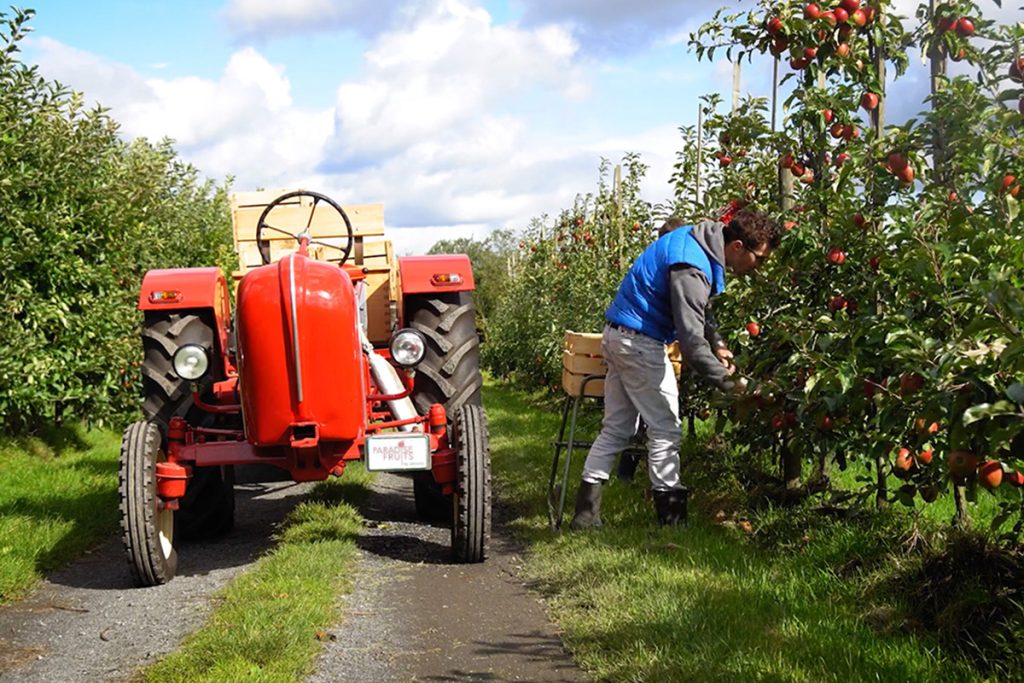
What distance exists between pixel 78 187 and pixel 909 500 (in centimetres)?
791

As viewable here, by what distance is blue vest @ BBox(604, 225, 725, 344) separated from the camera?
5840 mm

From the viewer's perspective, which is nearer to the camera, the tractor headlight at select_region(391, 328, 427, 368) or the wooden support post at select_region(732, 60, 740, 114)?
the tractor headlight at select_region(391, 328, 427, 368)

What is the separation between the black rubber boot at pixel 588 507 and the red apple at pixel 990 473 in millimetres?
3066

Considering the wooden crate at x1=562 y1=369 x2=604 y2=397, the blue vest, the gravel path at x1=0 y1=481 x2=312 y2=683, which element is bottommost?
the gravel path at x1=0 y1=481 x2=312 y2=683

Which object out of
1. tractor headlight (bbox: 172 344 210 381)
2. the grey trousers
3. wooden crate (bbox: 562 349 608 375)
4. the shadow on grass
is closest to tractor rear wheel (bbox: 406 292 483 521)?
wooden crate (bbox: 562 349 608 375)

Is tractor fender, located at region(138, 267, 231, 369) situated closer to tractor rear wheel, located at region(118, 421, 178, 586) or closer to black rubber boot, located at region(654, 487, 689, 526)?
tractor rear wheel, located at region(118, 421, 178, 586)

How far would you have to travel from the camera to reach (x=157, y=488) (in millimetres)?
5648

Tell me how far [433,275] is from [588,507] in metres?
1.72

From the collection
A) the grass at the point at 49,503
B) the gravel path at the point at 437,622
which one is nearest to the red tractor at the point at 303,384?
the gravel path at the point at 437,622

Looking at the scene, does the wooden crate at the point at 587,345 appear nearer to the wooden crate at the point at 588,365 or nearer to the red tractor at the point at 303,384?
the wooden crate at the point at 588,365

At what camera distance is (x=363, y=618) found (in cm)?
487

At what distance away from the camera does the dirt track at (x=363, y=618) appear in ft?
13.8

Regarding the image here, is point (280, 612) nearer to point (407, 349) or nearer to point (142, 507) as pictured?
point (142, 507)

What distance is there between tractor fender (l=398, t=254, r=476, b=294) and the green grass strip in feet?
4.72
